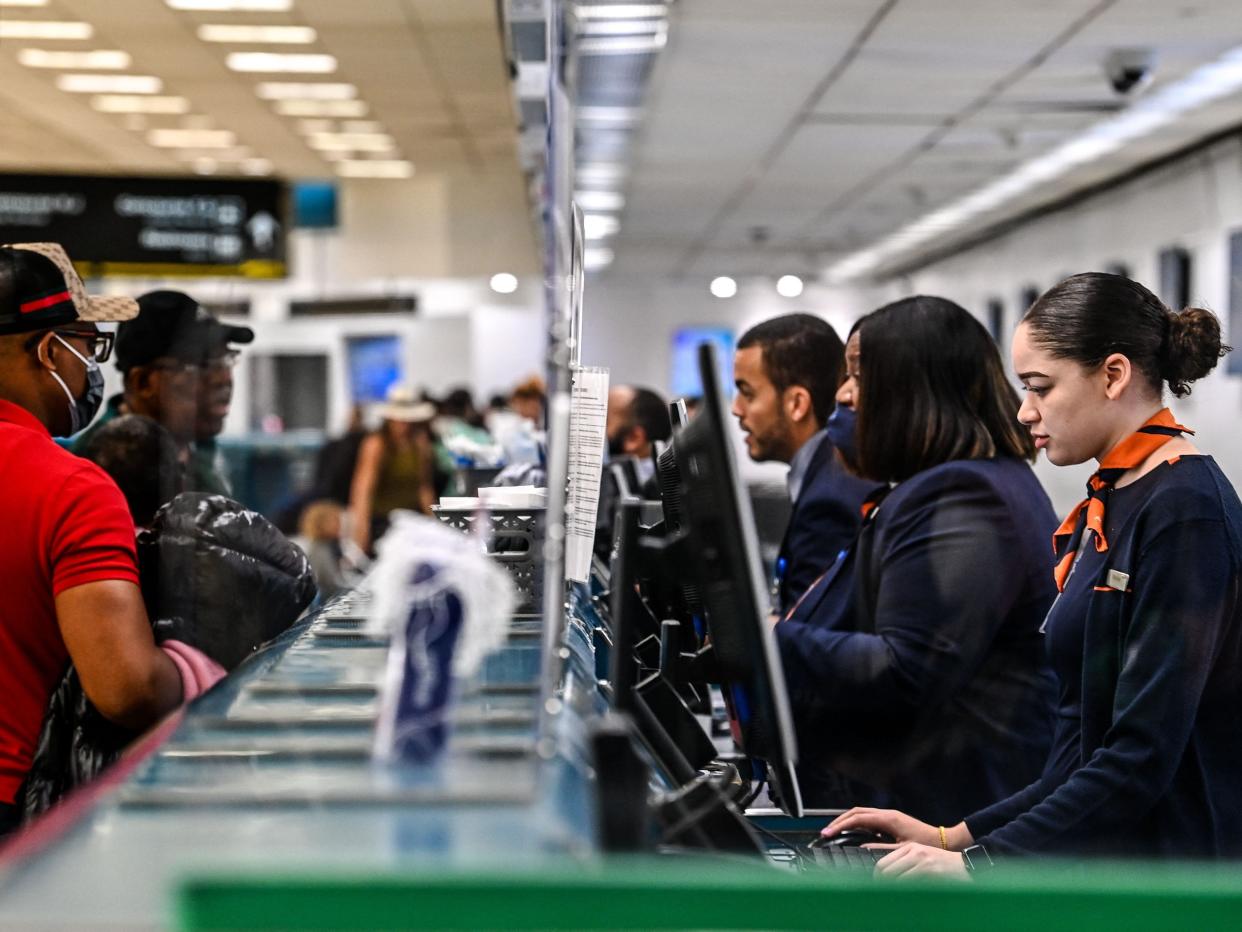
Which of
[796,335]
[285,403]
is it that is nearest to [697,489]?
[796,335]

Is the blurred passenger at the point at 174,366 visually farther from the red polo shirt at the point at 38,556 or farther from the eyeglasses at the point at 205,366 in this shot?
the red polo shirt at the point at 38,556

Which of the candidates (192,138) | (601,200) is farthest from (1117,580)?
(601,200)

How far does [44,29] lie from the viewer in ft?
24.1

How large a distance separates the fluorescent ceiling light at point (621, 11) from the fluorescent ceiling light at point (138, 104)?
3883 millimetres

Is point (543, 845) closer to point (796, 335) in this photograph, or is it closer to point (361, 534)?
point (796, 335)

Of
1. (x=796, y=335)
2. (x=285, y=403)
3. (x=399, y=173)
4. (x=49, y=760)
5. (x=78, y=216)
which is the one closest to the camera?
(x=49, y=760)

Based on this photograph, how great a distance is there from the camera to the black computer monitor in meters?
1.27

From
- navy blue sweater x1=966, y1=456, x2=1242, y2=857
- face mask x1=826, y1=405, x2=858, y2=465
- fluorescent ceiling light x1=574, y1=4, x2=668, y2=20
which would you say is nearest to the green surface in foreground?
navy blue sweater x1=966, y1=456, x2=1242, y2=857

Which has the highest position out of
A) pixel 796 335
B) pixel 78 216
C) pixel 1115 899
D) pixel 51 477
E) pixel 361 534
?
pixel 78 216

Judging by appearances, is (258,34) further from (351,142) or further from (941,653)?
(941,653)

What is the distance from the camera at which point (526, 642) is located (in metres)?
1.75

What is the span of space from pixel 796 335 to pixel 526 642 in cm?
133

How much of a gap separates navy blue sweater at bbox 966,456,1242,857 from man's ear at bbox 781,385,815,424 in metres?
1.17

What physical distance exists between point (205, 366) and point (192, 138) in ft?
26.4
